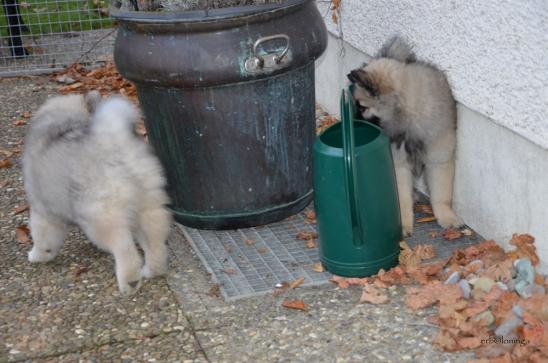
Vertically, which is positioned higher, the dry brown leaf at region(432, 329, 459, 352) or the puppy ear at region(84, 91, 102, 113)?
the puppy ear at region(84, 91, 102, 113)

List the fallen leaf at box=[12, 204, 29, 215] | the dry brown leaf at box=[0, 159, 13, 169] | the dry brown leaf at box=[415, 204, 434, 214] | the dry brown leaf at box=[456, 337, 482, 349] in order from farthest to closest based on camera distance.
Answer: the dry brown leaf at box=[0, 159, 13, 169], the fallen leaf at box=[12, 204, 29, 215], the dry brown leaf at box=[415, 204, 434, 214], the dry brown leaf at box=[456, 337, 482, 349]

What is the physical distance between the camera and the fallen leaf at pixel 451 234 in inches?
178

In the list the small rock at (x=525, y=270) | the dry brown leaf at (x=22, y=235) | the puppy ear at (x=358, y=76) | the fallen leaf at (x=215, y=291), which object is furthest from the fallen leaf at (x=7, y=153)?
the small rock at (x=525, y=270)

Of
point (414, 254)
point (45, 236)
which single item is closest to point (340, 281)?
point (414, 254)

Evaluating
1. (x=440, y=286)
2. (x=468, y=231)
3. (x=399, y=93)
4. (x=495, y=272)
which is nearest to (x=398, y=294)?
(x=440, y=286)

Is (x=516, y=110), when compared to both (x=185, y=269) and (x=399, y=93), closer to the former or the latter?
(x=399, y=93)

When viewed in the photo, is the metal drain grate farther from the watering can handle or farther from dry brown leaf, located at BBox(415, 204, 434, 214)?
the watering can handle

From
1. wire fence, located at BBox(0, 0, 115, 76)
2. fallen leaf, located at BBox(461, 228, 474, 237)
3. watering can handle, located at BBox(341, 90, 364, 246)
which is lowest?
fallen leaf, located at BBox(461, 228, 474, 237)

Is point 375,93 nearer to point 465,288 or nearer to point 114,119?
point 465,288

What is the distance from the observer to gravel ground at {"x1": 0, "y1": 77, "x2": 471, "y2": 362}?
357cm

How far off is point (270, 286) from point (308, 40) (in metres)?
1.42

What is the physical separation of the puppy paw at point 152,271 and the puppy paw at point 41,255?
588 mm

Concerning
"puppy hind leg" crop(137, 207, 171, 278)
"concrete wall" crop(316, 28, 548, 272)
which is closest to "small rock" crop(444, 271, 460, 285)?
"concrete wall" crop(316, 28, 548, 272)

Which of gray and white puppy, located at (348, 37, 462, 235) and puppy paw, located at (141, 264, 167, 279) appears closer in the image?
puppy paw, located at (141, 264, 167, 279)
